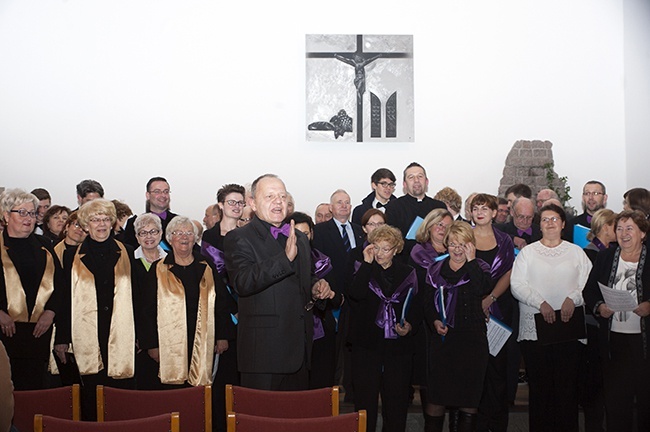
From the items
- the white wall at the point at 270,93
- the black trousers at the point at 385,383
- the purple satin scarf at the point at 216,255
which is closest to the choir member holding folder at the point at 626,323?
the black trousers at the point at 385,383

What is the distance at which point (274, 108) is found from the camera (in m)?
8.77

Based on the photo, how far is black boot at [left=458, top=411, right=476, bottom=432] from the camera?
4336mm

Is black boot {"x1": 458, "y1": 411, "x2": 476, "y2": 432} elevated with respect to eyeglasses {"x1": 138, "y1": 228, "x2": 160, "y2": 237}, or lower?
lower

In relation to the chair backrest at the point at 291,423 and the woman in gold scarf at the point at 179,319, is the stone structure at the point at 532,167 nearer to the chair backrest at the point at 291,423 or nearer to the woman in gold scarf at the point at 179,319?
the woman in gold scarf at the point at 179,319

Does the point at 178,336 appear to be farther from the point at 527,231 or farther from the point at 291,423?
the point at 527,231

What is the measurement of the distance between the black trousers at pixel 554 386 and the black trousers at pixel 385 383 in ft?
2.53

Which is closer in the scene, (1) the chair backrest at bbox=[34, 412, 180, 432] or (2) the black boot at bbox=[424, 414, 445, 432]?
(1) the chair backrest at bbox=[34, 412, 180, 432]

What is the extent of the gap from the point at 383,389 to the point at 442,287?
706mm

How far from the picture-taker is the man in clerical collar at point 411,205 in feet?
19.6

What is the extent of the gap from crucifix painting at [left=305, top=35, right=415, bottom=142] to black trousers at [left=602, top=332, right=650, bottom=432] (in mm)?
4733

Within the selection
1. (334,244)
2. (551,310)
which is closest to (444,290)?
(551,310)

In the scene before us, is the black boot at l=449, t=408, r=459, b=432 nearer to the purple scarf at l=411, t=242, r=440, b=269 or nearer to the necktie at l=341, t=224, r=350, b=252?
the purple scarf at l=411, t=242, r=440, b=269

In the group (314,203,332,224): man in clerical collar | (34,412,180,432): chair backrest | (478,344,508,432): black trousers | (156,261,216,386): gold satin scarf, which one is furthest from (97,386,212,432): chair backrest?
(314,203,332,224): man in clerical collar

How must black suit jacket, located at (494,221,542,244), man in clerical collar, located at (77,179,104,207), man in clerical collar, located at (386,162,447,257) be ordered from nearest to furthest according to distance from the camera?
1. black suit jacket, located at (494,221,542,244)
2. man in clerical collar, located at (386,162,447,257)
3. man in clerical collar, located at (77,179,104,207)
